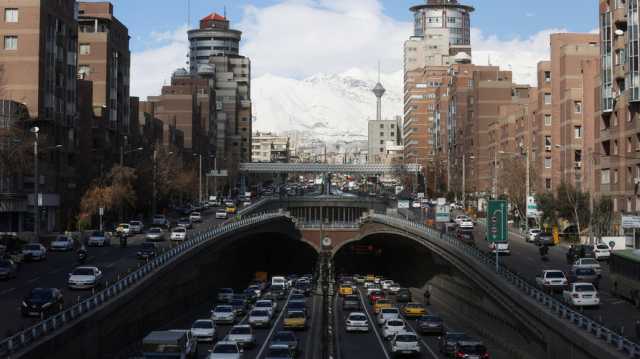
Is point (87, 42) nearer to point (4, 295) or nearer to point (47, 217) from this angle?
point (47, 217)

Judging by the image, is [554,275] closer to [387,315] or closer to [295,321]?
[387,315]

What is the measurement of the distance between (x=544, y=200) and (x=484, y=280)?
45.1m

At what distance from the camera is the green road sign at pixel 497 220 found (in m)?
63.4

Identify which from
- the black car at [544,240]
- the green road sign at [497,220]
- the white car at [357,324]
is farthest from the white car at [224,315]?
the black car at [544,240]

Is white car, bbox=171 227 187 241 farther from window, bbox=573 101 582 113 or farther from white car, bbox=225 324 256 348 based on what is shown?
window, bbox=573 101 582 113

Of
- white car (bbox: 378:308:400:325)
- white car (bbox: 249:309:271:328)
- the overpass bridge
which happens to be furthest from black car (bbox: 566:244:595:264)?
white car (bbox: 249:309:271:328)

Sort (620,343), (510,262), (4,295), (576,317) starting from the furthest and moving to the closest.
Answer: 1. (510,262)
2. (4,295)
3. (576,317)
4. (620,343)

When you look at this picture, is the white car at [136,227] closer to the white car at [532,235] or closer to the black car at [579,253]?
the white car at [532,235]

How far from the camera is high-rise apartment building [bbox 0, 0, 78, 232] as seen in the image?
3851 inches

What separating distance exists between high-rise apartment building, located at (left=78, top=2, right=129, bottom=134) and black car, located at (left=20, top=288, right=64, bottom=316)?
277 feet

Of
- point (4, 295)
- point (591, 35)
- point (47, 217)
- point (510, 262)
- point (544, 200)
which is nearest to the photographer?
point (4, 295)

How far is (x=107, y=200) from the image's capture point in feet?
350

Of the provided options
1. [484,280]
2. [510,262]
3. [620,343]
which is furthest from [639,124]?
[620,343]

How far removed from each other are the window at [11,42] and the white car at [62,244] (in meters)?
25.5
